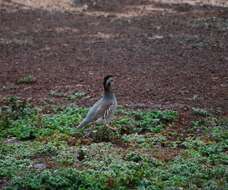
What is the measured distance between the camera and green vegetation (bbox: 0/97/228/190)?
26.1ft

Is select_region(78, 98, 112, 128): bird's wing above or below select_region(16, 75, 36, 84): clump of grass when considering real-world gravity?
above

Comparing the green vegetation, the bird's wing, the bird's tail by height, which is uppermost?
the bird's wing

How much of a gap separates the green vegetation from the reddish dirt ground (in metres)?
1.36

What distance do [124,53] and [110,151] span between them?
7.78 m

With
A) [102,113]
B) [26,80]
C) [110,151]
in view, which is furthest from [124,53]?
[110,151]

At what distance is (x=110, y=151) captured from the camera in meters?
9.30

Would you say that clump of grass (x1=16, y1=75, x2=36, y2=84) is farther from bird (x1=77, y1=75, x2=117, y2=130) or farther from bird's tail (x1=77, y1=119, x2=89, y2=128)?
bird's tail (x1=77, y1=119, x2=89, y2=128)

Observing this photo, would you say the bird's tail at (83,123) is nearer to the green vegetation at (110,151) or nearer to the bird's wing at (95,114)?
the bird's wing at (95,114)

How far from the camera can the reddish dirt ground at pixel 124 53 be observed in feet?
43.4

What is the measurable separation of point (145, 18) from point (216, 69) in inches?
297

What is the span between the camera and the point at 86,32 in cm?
1970

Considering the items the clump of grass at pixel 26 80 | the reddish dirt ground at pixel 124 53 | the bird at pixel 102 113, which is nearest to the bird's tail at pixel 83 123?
the bird at pixel 102 113

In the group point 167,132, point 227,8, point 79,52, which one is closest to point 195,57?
point 79,52

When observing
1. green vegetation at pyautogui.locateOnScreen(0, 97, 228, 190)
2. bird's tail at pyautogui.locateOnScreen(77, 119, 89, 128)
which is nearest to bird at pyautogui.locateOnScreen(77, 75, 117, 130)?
bird's tail at pyautogui.locateOnScreen(77, 119, 89, 128)
